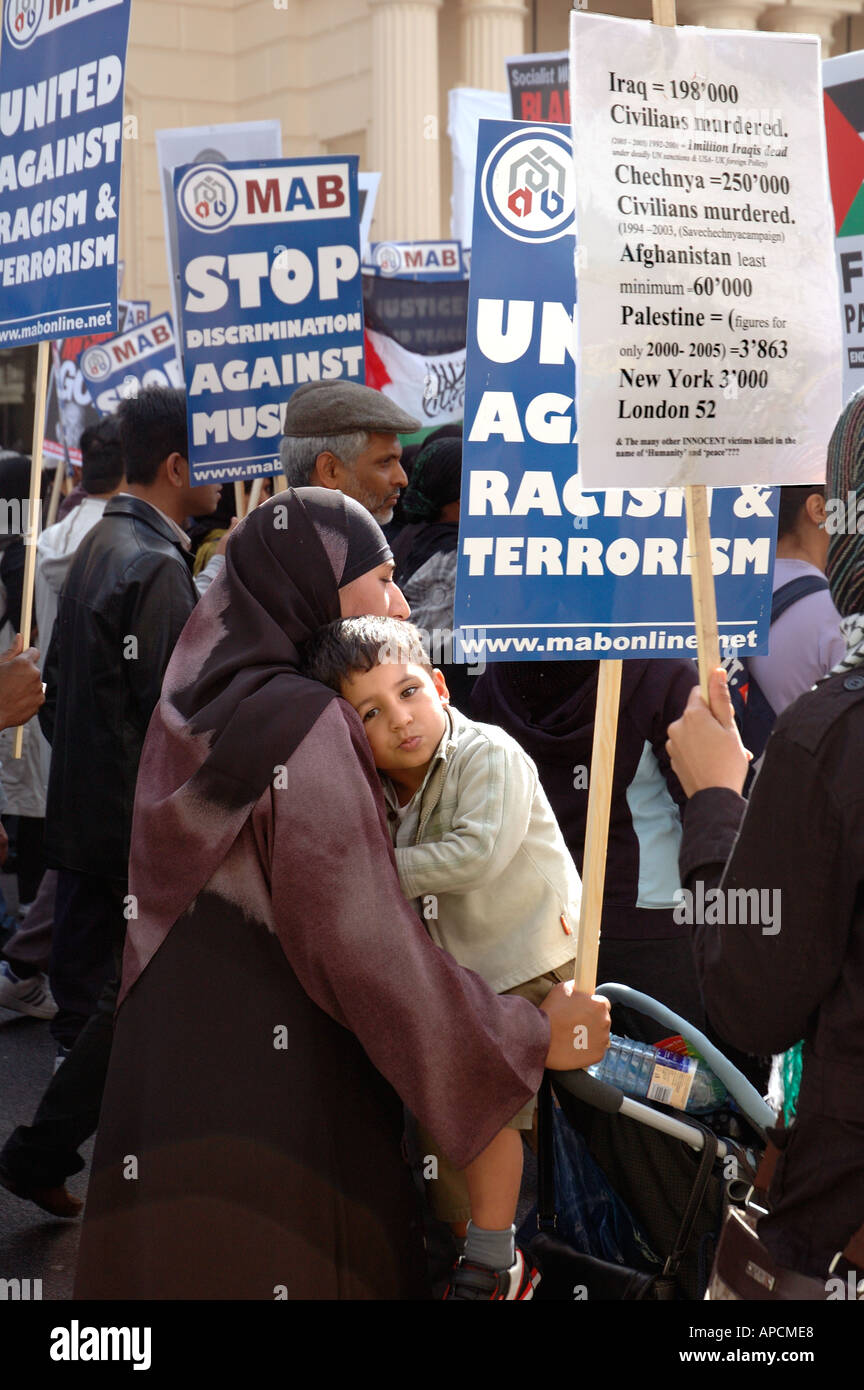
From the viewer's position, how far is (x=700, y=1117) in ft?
8.27

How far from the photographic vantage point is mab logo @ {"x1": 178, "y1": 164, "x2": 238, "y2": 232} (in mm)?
5320

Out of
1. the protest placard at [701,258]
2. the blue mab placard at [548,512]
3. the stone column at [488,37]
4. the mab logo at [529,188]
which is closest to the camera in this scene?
the protest placard at [701,258]

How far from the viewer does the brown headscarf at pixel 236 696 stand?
2254 mm

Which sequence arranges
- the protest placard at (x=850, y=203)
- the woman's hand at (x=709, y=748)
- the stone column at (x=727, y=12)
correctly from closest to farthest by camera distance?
the woman's hand at (x=709, y=748) → the protest placard at (x=850, y=203) → the stone column at (x=727, y=12)

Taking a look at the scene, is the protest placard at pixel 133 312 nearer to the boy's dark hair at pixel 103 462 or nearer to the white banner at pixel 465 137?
the white banner at pixel 465 137

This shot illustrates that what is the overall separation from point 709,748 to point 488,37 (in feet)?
57.8

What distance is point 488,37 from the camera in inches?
715

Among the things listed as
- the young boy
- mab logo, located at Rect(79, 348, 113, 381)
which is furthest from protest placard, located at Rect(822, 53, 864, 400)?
mab logo, located at Rect(79, 348, 113, 381)

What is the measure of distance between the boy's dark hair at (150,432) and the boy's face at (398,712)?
242cm

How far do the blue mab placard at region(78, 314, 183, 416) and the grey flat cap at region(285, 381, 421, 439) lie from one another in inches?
174

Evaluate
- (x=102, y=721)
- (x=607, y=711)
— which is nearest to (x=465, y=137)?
(x=102, y=721)

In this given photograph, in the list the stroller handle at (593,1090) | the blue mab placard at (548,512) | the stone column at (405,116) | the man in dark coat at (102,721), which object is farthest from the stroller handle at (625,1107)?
the stone column at (405,116)

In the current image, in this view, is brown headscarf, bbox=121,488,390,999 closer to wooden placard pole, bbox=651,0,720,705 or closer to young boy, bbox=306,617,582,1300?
young boy, bbox=306,617,582,1300

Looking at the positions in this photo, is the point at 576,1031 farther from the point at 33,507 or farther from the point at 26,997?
the point at 26,997
